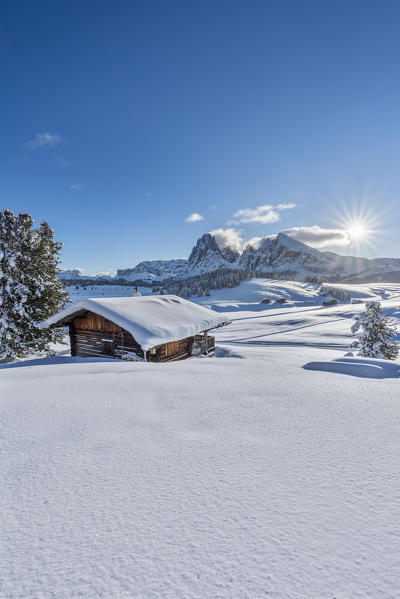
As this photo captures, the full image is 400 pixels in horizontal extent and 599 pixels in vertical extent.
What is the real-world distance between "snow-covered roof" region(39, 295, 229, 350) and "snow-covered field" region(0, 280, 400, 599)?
4900 mm

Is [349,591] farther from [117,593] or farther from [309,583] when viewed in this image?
[117,593]

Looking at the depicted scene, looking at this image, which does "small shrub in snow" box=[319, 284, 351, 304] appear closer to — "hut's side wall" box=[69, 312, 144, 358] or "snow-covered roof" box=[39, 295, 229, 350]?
"snow-covered roof" box=[39, 295, 229, 350]

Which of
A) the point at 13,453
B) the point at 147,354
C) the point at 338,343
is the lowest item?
the point at 338,343

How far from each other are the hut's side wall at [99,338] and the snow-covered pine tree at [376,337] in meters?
12.6

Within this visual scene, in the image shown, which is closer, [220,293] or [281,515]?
[281,515]

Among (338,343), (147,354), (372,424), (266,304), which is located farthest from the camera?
(266,304)

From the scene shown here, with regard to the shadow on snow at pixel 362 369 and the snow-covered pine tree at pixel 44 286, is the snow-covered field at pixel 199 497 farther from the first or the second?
the snow-covered pine tree at pixel 44 286

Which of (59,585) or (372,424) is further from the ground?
(59,585)

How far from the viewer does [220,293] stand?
8400 cm

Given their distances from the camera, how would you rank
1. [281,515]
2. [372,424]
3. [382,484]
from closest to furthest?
→ [281,515] < [382,484] < [372,424]

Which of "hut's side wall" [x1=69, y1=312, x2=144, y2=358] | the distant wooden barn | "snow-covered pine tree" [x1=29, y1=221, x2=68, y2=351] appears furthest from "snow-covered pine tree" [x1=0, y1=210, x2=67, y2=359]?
"hut's side wall" [x1=69, y1=312, x2=144, y2=358]

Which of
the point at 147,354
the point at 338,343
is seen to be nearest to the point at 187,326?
the point at 147,354

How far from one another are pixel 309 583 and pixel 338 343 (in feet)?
74.8

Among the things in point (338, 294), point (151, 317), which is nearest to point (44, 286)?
point (151, 317)
